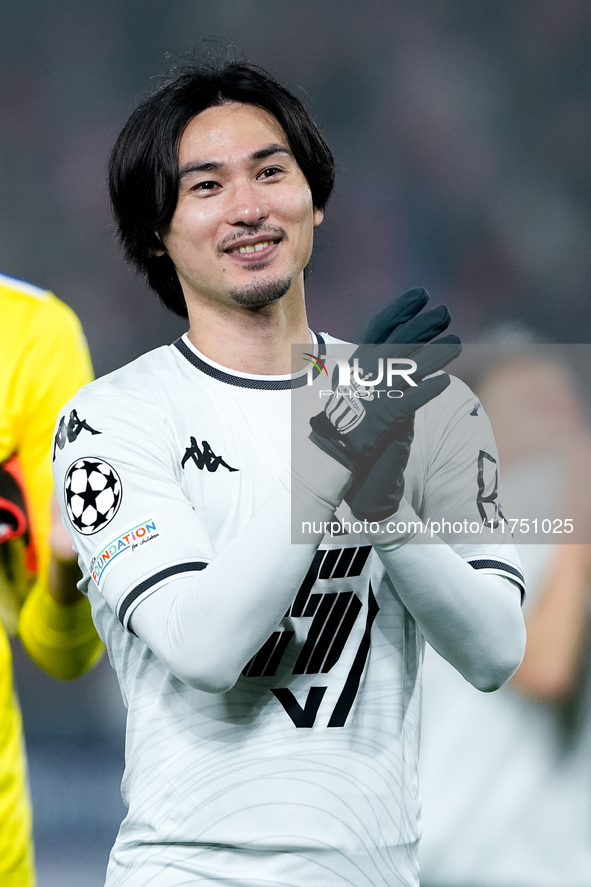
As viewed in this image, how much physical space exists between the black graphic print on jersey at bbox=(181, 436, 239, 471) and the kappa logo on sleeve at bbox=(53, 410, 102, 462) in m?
0.12

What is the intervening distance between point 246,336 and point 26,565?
33.1 inches

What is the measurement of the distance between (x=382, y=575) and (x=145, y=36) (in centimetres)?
150

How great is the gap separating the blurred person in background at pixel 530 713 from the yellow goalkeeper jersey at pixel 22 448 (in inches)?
34.7

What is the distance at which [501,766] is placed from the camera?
223 centimetres

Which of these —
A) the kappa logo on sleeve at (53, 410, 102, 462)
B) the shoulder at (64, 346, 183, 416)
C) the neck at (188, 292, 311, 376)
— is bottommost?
the kappa logo on sleeve at (53, 410, 102, 462)

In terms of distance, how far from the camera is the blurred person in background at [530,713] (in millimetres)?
2195

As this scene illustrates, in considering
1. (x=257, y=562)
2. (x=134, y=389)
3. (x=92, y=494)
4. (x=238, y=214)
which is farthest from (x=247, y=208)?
(x=257, y=562)

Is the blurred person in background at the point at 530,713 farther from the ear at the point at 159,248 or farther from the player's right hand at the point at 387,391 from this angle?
the player's right hand at the point at 387,391

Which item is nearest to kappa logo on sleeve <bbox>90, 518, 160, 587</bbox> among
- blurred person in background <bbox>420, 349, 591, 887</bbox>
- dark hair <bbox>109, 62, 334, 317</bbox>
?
dark hair <bbox>109, 62, 334, 317</bbox>

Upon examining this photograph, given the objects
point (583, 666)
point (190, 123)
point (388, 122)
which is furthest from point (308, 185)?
point (583, 666)

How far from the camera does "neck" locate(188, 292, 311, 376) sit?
1.38 metres

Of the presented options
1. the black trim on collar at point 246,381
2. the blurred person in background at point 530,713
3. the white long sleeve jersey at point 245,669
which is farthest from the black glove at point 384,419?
the blurred person in background at point 530,713

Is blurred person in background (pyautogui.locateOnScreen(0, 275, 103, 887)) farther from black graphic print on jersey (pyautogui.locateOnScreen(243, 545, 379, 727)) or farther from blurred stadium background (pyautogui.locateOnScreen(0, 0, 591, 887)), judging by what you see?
black graphic print on jersey (pyautogui.locateOnScreen(243, 545, 379, 727))

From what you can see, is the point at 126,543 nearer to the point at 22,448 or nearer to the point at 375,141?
the point at 22,448
